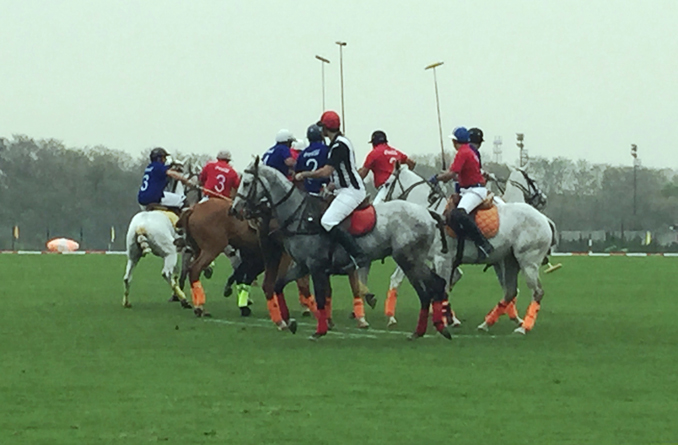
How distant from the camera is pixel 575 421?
331 inches

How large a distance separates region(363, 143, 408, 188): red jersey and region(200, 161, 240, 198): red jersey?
1.96 metres

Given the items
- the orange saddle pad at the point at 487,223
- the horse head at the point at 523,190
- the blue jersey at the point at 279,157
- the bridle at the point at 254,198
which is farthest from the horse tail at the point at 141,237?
the orange saddle pad at the point at 487,223

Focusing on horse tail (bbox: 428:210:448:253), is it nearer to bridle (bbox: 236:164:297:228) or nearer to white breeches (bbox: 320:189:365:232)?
white breeches (bbox: 320:189:365:232)

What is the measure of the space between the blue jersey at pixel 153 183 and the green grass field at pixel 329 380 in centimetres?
152

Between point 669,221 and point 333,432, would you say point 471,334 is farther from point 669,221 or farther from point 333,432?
point 669,221

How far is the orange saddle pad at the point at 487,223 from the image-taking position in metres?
14.5

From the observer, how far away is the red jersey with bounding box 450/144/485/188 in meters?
14.5

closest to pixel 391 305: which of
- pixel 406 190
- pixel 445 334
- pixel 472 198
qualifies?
pixel 406 190

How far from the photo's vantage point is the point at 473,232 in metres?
14.4

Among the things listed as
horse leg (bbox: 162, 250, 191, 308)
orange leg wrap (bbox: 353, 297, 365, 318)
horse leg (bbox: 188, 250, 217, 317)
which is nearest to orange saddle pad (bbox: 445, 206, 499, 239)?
orange leg wrap (bbox: 353, 297, 365, 318)

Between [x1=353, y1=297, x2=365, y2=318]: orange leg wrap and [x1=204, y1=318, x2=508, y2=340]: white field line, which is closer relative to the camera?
[x1=204, y1=318, x2=508, y2=340]: white field line

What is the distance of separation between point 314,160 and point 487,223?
1987mm

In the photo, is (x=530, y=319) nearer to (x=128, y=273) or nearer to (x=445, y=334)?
(x=445, y=334)

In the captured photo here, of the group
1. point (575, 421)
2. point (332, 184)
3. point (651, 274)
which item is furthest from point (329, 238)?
point (651, 274)
